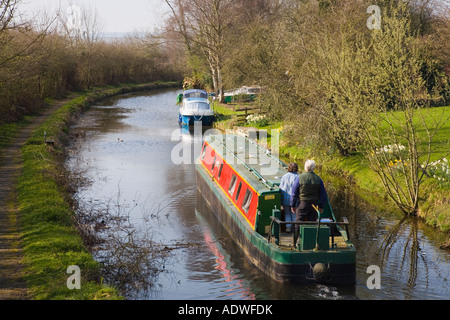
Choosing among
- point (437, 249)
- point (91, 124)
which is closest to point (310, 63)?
point (437, 249)

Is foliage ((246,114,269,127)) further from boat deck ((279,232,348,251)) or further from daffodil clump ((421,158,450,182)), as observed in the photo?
boat deck ((279,232,348,251))

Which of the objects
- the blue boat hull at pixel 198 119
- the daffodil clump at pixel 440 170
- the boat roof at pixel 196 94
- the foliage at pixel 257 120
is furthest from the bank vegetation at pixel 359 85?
the blue boat hull at pixel 198 119

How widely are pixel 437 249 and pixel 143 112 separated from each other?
95.8 feet

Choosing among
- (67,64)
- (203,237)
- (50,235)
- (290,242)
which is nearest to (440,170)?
(290,242)

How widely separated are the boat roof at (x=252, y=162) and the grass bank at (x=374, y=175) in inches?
135

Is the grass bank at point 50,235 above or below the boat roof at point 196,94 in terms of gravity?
below

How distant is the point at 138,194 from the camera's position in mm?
18203

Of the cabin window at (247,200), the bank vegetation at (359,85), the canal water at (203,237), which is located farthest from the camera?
the bank vegetation at (359,85)

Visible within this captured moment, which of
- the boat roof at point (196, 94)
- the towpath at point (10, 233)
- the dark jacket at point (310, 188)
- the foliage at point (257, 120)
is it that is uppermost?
the boat roof at point (196, 94)

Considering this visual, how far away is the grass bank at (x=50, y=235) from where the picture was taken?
937 cm

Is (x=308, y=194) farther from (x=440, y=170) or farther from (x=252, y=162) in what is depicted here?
(x=440, y=170)

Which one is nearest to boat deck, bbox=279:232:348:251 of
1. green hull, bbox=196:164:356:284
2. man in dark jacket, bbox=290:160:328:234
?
green hull, bbox=196:164:356:284

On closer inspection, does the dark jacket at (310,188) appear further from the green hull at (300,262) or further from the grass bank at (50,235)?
the grass bank at (50,235)

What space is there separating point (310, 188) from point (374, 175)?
301 inches
